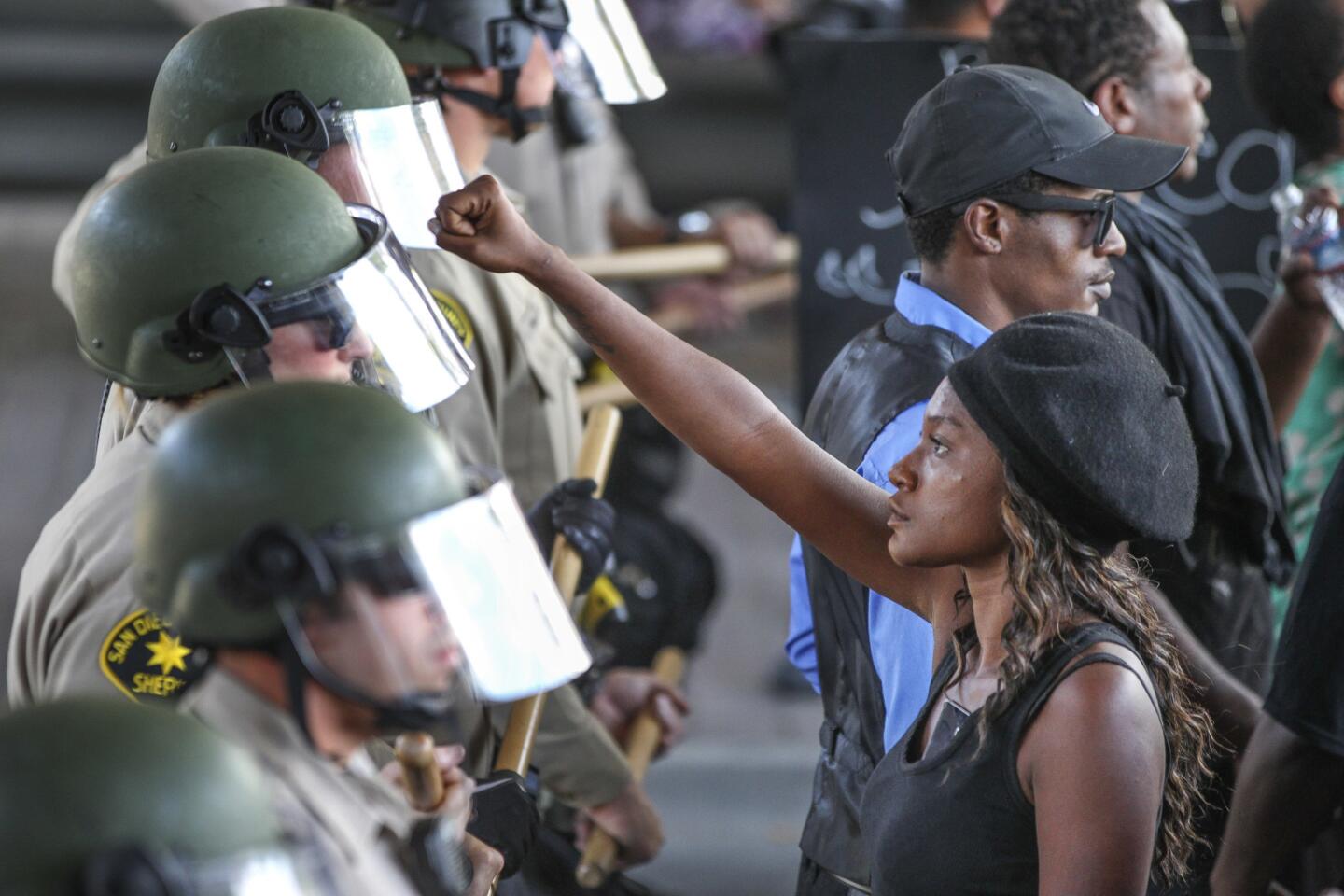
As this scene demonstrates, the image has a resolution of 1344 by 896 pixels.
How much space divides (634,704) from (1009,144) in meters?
1.45

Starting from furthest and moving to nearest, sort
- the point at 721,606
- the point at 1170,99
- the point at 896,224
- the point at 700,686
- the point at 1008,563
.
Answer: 1. the point at 721,606
2. the point at 700,686
3. the point at 896,224
4. the point at 1170,99
5. the point at 1008,563

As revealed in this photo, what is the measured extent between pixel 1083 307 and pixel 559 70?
128 cm

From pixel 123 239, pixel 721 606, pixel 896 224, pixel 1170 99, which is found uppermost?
pixel 123 239

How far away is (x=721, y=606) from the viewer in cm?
661

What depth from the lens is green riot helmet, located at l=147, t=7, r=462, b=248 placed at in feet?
7.75

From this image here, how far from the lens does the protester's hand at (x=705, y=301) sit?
19.3ft

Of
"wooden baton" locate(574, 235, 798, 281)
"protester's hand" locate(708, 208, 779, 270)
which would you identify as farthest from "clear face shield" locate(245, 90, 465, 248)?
"protester's hand" locate(708, 208, 779, 270)

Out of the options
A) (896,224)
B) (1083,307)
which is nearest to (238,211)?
(1083,307)

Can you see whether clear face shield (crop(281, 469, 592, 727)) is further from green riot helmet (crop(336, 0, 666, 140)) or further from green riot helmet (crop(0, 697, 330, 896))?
green riot helmet (crop(336, 0, 666, 140))

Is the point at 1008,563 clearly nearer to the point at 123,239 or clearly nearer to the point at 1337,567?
the point at 1337,567

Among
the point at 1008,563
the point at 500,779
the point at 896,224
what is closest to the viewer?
Result: the point at 1008,563

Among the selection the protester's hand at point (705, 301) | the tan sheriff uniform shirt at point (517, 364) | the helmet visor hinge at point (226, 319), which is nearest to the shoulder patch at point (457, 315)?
the tan sheriff uniform shirt at point (517, 364)

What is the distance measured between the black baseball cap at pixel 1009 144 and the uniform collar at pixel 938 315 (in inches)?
4.6

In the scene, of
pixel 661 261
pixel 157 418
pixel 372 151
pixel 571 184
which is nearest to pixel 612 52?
pixel 372 151
